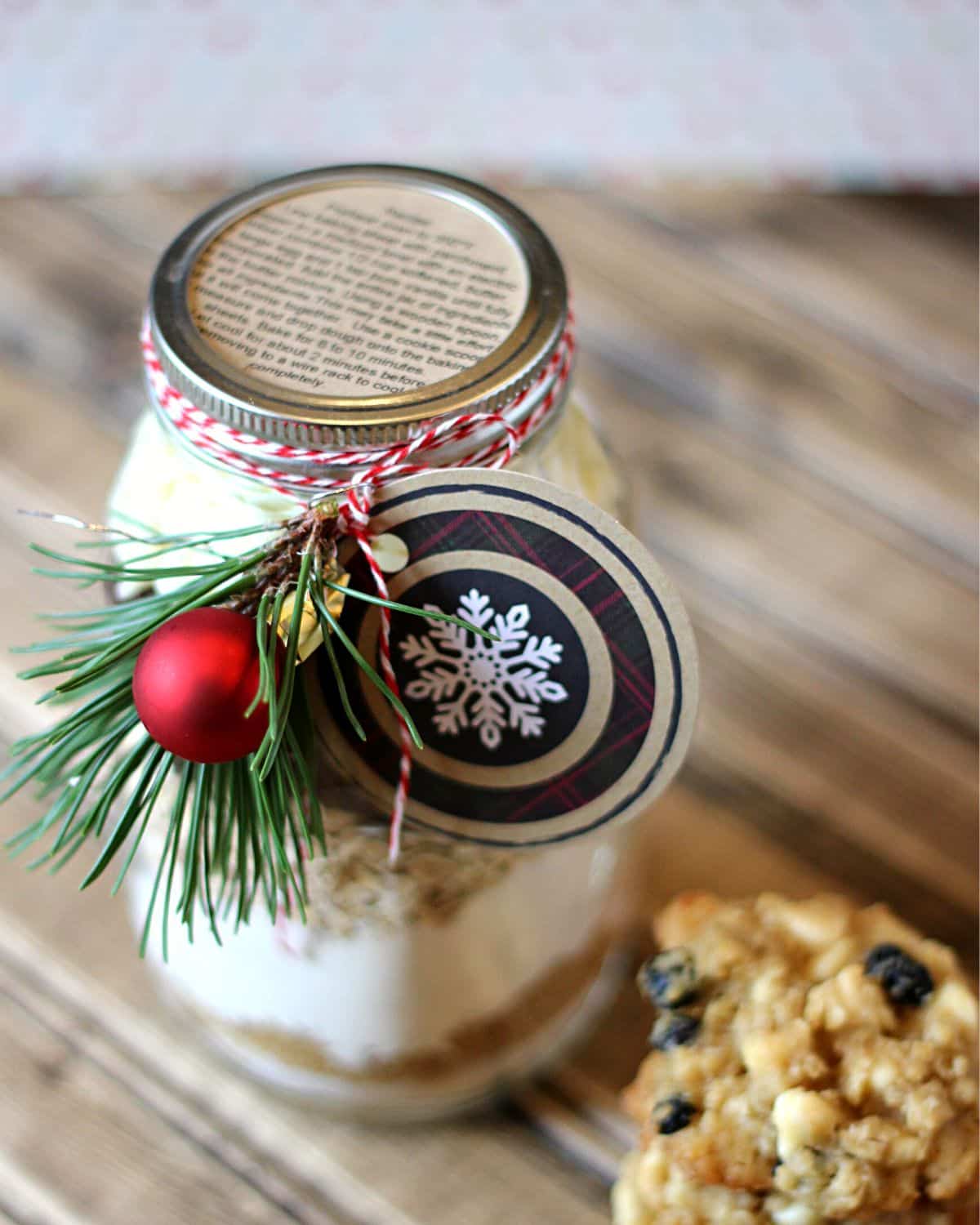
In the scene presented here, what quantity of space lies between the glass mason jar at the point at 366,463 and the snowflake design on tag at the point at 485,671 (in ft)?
0.13

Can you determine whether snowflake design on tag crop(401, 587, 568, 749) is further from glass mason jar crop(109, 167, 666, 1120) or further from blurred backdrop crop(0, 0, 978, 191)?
blurred backdrop crop(0, 0, 978, 191)

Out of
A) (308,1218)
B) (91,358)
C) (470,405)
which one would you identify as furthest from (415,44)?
(308,1218)

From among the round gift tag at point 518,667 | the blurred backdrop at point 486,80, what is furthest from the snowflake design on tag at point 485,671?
the blurred backdrop at point 486,80

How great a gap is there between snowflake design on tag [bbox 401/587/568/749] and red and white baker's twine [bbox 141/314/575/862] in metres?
0.01

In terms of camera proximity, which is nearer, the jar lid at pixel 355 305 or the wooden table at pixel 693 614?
the jar lid at pixel 355 305

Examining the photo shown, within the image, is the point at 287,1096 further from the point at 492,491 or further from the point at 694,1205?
the point at 492,491

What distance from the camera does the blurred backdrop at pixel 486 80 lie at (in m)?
1.08

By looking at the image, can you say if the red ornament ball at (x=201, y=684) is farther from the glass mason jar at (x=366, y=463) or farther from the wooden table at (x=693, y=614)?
the wooden table at (x=693, y=614)

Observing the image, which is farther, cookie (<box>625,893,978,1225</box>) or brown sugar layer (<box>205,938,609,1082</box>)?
brown sugar layer (<box>205,938,609,1082</box>)

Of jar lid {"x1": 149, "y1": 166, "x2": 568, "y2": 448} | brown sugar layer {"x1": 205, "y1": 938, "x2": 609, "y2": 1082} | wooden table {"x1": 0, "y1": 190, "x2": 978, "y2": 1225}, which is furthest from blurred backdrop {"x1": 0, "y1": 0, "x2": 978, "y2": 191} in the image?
brown sugar layer {"x1": 205, "y1": 938, "x2": 609, "y2": 1082}

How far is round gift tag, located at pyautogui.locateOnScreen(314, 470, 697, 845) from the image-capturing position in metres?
0.39

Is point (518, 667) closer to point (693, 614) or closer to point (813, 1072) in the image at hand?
point (813, 1072)

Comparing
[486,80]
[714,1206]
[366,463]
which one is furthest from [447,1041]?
[486,80]

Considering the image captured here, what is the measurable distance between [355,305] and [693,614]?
0.37 metres
